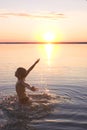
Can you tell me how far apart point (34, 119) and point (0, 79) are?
A: 14.9 metres

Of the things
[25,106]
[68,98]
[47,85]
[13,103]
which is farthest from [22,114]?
[47,85]


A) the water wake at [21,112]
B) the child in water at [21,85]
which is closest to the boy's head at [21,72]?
the child in water at [21,85]

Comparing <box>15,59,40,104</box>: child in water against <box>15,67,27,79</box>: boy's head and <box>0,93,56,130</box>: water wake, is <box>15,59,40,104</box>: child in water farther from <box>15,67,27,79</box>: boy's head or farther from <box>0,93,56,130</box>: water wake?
<box>0,93,56,130</box>: water wake

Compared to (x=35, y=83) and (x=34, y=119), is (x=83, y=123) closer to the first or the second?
(x=34, y=119)

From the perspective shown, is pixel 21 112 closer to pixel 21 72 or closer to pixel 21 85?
pixel 21 85

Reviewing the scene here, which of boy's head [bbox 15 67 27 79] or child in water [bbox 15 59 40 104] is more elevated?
boy's head [bbox 15 67 27 79]

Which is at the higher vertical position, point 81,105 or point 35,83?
point 35,83

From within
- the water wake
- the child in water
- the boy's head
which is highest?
the boy's head

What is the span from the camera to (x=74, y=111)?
50.7ft

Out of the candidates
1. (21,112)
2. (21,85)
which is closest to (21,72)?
(21,85)

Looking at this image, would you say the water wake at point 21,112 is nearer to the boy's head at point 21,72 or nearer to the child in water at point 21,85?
the child in water at point 21,85

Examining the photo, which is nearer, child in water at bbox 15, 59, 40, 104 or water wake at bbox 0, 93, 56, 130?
water wake at bbox 0, 93, 56, 130

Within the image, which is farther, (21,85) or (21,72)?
(21,85)

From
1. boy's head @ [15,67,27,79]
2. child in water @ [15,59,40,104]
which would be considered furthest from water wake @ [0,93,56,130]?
boy's head @ [15,67,27,79]
